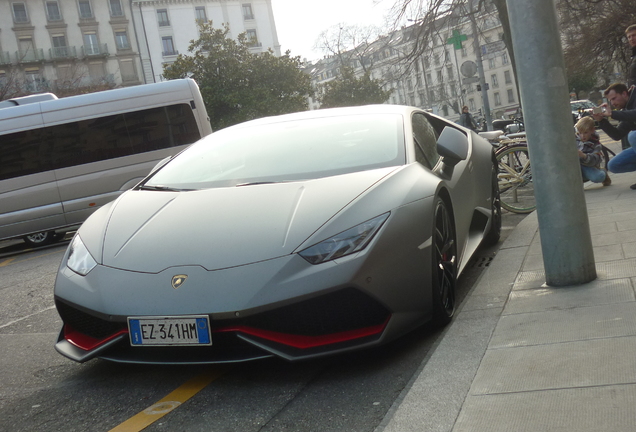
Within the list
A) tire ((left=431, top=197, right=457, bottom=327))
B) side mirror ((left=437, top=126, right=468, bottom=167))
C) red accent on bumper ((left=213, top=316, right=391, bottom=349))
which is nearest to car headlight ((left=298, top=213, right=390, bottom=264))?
A: red accent on bumper ((left=213, top=316, right=391, bottom=349))

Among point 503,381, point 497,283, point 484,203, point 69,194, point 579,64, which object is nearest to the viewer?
point 503,381

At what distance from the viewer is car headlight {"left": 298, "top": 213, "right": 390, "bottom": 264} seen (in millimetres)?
3400

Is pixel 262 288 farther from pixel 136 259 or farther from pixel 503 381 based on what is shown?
pixel 503 381

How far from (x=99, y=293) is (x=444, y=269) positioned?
1.73 meters

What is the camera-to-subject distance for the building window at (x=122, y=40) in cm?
7188

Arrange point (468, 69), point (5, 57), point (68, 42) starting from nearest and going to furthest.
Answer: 1. point (468, 69)
2. point (5, 57)
3. point (68, 42)

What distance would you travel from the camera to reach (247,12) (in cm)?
7944

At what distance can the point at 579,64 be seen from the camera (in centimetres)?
3459

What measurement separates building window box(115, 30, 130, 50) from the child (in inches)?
2677

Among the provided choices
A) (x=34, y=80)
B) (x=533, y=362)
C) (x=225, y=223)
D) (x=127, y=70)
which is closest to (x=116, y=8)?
(x=127, y=70)

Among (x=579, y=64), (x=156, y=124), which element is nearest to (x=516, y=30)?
(x=156, y=124)

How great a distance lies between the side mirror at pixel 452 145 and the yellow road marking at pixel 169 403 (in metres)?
1.79

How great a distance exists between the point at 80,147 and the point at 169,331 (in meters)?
11.0

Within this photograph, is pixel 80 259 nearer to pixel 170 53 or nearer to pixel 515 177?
pixel 515 177
